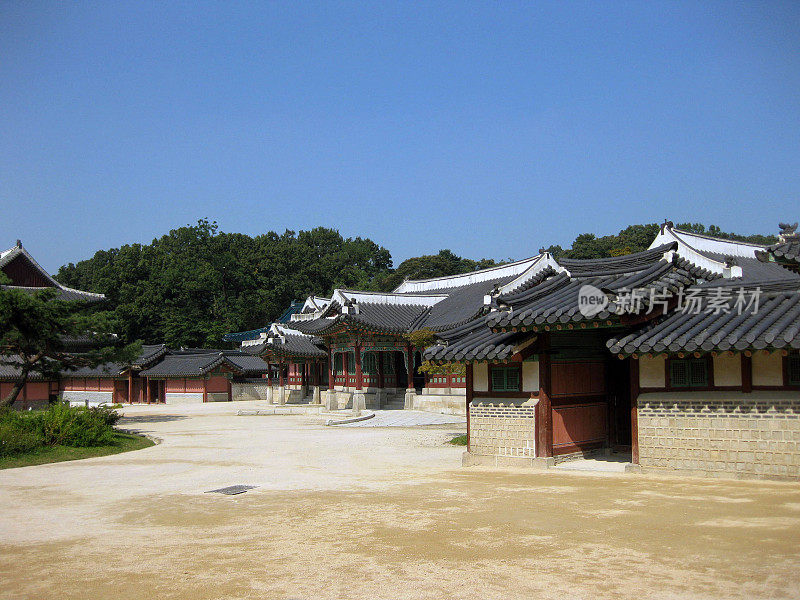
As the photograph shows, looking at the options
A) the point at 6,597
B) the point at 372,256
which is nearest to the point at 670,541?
the point at 6,597

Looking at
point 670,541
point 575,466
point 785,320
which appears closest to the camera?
point 670,541

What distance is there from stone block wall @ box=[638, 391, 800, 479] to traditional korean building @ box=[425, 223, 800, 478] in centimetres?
2

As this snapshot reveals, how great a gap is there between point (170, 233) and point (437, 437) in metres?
75.0

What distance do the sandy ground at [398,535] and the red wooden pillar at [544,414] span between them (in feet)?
2.79

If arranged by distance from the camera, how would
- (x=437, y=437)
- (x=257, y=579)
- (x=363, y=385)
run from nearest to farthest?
(x=257, y=579) → (x=437, y=437) → (x=363, y=385)

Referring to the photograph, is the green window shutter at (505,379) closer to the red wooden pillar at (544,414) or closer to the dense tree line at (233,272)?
the red wooden pillar at (544,414)

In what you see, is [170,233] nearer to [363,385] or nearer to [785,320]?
[363,385]

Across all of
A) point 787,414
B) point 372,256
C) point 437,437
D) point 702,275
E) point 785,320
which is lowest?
point 437,437

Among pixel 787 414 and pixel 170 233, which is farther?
pixel 170 233

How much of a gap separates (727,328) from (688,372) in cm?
126

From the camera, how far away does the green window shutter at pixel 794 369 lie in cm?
1187

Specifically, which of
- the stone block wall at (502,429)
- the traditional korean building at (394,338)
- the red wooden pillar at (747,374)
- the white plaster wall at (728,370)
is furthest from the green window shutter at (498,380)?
the traditional korean building at (394,338)

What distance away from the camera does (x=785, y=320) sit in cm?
1176

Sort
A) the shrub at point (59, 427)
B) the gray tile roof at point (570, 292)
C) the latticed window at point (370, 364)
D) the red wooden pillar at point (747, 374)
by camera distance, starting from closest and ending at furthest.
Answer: the red wooden pillar at point (747, 374), the gray tile roof at point (570, 292), the shrub at point (59, 427), the latticed window at point (370, 364)
